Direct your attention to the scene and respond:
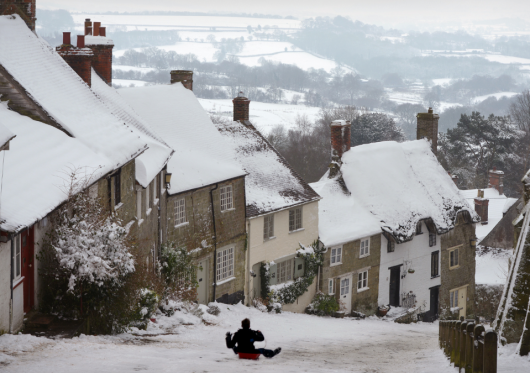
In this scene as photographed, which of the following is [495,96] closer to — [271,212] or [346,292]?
[346,292]

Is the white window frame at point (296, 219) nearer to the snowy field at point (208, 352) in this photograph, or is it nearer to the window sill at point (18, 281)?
the snowy field at point (208, 352)

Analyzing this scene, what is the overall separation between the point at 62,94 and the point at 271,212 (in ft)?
42.6

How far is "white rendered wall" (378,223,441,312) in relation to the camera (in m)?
34.1

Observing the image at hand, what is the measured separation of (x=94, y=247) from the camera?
13789mm

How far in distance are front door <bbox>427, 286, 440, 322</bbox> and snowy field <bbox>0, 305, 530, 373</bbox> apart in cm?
1376

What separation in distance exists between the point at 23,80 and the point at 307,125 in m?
93.9

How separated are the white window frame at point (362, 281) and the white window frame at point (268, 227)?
6017mm

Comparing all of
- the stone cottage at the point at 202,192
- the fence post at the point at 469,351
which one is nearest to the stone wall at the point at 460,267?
the stone cottage at the point at 202,192

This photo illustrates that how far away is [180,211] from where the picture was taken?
82.8 ft

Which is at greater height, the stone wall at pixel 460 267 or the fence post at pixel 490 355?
the fence post at pixel 490 355

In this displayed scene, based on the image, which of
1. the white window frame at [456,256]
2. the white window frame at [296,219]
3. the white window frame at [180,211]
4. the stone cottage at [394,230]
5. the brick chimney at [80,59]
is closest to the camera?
the brick chimney at [80,59]

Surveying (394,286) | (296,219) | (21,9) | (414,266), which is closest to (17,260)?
(21,9)

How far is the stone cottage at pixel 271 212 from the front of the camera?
1140 inches

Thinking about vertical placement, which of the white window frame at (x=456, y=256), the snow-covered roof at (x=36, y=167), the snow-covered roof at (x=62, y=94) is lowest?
the white window frame at (x=456, y=256)
